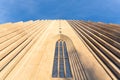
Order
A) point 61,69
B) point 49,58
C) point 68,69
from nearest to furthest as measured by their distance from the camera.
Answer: point 68,69 → point 61,69 → point 49,58

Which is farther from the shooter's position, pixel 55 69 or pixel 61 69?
pixel 61 69

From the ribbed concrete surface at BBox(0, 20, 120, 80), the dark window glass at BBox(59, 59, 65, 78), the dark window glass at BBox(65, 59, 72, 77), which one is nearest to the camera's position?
the ribbed concrete surface at BBox(0, 20, 120, 80)

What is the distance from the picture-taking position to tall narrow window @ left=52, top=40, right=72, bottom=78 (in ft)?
35.0

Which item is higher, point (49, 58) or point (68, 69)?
point (49, 58)

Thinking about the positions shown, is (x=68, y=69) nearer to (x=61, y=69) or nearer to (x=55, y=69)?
(x=61, y=69)

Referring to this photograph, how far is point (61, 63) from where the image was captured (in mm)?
12312

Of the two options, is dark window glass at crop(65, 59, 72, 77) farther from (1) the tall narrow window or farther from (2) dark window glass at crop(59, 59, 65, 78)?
(2) dark window glass at crop(59, 59, 65, 78)

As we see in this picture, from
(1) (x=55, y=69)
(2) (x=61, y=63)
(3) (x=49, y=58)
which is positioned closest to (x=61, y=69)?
(1) (x=55, y=69)

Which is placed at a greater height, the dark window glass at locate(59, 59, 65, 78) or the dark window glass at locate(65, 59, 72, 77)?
the dark window glass at locate(65, 59, 72, 77)

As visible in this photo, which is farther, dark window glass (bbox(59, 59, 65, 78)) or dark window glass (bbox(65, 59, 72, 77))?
dark window glass (bbox(59, 59, 65, 78))

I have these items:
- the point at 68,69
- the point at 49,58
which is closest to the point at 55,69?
the point at 68,69

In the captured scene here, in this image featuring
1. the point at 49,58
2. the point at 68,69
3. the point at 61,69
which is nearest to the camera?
the point at 68,69

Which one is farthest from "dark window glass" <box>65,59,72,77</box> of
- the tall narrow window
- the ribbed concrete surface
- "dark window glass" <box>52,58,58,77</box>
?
"dark window glass" <box>52,58,58,77</box>

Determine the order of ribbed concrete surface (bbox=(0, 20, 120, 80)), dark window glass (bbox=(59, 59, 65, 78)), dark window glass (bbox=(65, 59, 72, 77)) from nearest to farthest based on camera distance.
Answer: ribbed concrete surface (bbox=(0, 20, 120, 80))
dark window glass (bbox=(65, 59, 72, 77))
dark window glass (bbox=(59, 59, 65, 78))
